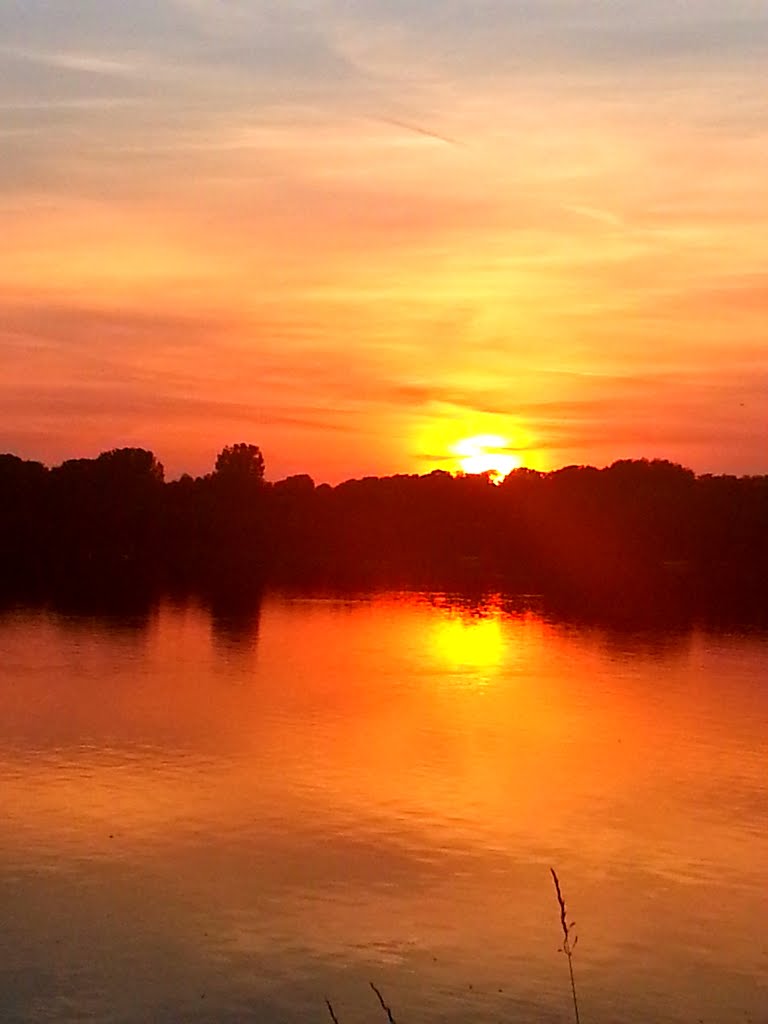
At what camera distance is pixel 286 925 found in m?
15.5

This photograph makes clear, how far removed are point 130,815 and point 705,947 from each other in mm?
8355

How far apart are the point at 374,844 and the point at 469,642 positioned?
1084 inches

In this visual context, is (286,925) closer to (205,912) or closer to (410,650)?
(205,912)

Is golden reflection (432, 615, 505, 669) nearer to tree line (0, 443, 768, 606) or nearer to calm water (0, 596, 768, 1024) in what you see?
calm water (0, 596, 768, 1024)

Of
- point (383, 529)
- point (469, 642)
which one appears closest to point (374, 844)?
point (469, 642)

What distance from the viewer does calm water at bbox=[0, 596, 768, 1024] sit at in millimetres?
14016

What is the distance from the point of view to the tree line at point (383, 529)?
84.0 meters

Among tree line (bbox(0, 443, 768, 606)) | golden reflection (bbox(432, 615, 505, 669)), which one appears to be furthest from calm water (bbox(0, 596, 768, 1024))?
tree line (bbox(0, 443, 768, 606))

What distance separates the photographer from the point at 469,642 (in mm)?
46406

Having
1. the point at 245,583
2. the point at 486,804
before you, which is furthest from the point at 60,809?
the point at 245,583

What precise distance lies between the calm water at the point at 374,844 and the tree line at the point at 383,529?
42.3 m

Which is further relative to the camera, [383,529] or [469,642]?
[383,529]

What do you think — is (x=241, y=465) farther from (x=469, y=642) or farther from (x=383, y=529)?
(x=469, y=642)

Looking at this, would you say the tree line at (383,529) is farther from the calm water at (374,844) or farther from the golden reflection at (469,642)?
the calm water at (374,844)
